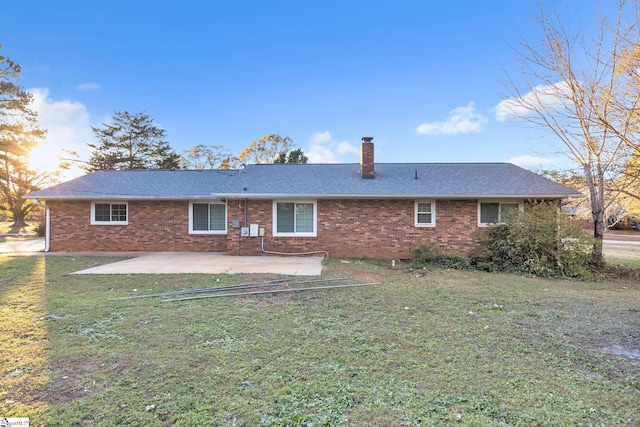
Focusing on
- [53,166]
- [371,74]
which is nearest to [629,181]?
[371,74]

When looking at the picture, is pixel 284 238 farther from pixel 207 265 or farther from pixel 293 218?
pixel 207 265

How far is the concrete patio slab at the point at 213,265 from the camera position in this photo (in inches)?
325

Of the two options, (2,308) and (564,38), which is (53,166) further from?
(564,38)

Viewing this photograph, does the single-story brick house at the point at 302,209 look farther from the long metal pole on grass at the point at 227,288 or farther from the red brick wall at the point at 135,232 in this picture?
the long metal pole on grass at the point at 227,288

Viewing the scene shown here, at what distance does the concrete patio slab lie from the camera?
8.27 m

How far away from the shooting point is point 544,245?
30.2 feet

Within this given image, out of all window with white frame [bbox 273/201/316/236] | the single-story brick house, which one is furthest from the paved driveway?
window with white frame [bbox 273/201/316/236]

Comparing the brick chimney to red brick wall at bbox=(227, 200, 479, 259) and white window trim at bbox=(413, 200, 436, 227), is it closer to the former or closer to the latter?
red brick wall at bbox=(227, 200, 479, 259)

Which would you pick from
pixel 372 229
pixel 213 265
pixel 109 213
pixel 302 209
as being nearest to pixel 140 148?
pixel 109 213

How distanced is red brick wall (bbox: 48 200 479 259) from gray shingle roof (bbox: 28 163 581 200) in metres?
0.52

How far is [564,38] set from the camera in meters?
9.09

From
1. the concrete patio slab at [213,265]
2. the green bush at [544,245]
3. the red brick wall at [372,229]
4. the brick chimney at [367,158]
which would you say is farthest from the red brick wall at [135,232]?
the green bush at [544,245]

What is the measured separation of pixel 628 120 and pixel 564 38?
3864 millimetres

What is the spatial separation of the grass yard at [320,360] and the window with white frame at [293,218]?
530 centimetres
